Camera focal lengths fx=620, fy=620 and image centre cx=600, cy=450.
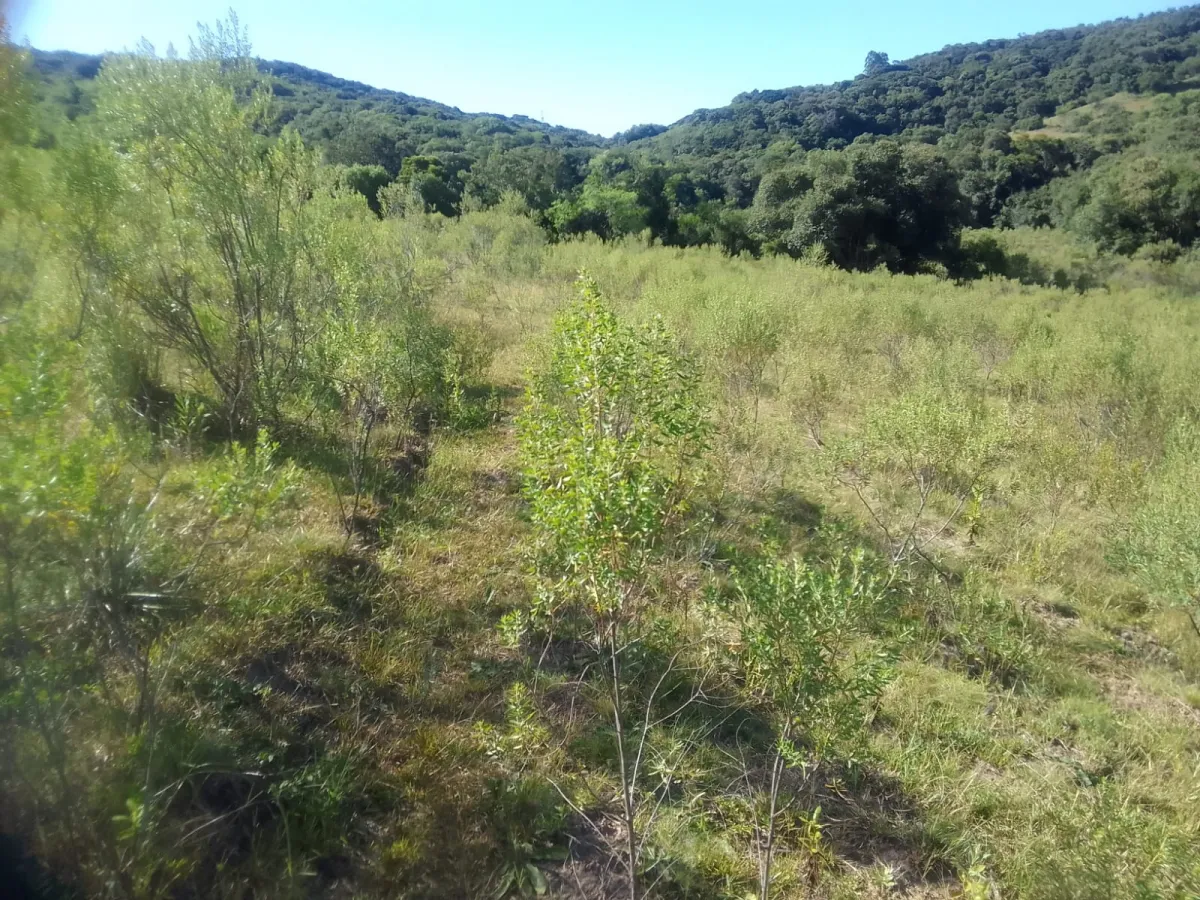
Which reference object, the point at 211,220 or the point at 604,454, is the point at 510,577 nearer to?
the point at 604,454

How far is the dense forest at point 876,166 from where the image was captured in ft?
68.1

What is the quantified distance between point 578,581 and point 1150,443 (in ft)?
25.4

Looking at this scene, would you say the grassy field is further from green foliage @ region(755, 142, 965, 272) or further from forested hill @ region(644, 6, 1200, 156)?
forested hill @ region(644, 6, 1200, 156)

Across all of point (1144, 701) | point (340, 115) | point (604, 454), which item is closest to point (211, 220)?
point (604, 454)

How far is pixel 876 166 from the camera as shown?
68.4 feet

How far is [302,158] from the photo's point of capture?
6012 millimetres

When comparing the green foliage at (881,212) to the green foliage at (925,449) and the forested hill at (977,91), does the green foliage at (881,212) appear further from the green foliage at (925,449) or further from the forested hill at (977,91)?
the forested hill at (977,91)

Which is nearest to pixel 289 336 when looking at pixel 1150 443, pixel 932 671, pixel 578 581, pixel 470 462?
pixel 470 462

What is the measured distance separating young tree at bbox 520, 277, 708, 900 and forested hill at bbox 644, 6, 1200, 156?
49.6 metres

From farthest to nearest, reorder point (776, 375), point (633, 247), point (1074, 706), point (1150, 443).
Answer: point (633, 247) < point (776, 375) < point (1150, 443) < point (1074, 706)

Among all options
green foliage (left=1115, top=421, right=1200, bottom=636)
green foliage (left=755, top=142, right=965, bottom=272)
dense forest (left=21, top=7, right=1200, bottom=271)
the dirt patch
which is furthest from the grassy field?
green foliage (left=755, top=142, right=965, bottom=272)

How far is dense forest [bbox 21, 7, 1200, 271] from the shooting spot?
20750mm

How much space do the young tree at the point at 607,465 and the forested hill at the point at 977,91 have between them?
49602 mm

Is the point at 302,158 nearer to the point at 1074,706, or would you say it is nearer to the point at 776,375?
the point at 776,375
